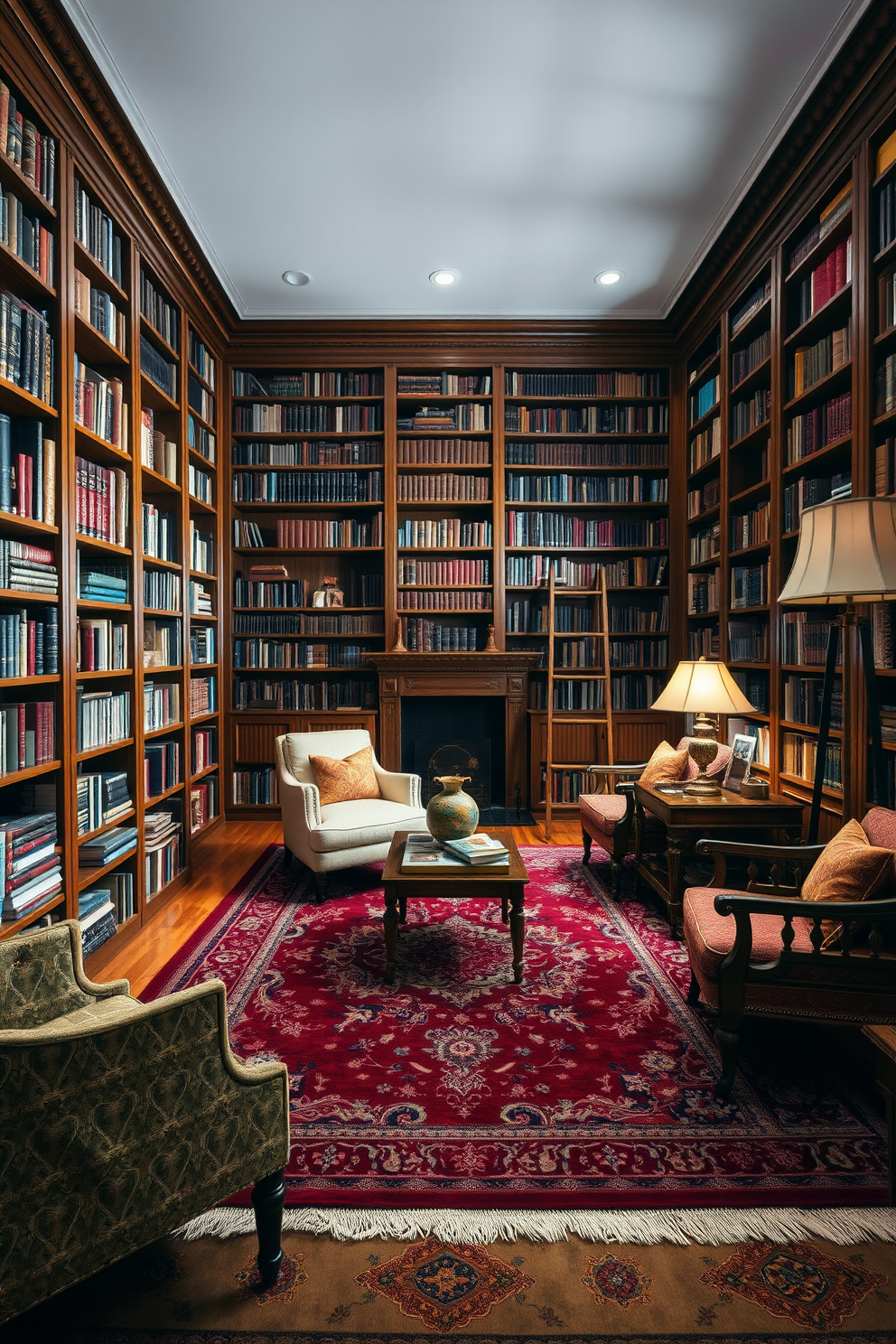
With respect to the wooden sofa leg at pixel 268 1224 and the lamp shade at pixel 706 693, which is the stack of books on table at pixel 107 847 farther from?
the lamp shade at pixel 706 693

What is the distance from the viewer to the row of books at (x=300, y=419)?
17.0ft

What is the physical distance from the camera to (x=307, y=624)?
5.34 m

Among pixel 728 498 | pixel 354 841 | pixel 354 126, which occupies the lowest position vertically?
pixel 354 841

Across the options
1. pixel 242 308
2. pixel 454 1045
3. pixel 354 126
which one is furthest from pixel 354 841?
pixel 242 308

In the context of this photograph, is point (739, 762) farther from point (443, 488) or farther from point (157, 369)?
point (157, 369)

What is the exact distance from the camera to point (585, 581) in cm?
538

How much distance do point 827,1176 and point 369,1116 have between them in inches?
43.8

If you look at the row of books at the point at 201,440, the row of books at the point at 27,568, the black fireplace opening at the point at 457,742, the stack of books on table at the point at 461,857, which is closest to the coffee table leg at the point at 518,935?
the stack of books on table at the point at 461,857

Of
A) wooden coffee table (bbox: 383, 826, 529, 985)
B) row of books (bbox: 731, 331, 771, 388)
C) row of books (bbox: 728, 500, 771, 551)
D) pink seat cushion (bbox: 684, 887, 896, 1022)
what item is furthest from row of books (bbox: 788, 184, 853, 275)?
wooden coffee table (bbox: 383, 826, 529, 985)

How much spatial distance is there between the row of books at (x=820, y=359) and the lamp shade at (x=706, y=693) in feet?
4.59

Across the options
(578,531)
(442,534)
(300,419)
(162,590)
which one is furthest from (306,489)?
(578,531)

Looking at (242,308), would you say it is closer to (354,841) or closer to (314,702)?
(314,702)

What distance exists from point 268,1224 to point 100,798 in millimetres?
1964

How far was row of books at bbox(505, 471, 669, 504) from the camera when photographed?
17.2ft
